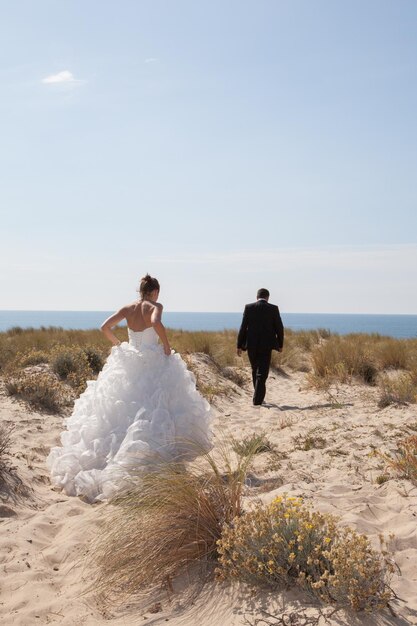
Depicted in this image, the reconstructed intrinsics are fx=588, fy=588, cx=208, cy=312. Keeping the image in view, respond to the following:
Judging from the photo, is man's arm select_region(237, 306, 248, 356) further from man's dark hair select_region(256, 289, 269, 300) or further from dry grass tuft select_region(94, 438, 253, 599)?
dry grass tuft select_region(94, 438, 253, 599)

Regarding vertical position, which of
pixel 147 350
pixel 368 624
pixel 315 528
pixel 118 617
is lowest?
pixel 118 617

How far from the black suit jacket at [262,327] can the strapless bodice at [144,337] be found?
3.92 metres

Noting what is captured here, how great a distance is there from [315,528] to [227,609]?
0.75 meters

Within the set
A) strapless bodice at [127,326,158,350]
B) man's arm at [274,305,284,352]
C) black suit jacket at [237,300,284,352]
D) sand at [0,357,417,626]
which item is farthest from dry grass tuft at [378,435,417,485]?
man's arm at [274,305,284,352]

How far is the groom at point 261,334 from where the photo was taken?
10.7 m

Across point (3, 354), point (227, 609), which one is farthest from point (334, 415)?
point (3, 354)

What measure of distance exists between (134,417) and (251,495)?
1.67 metres

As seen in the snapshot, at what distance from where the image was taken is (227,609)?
3629 mm

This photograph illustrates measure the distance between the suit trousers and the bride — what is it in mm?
3804

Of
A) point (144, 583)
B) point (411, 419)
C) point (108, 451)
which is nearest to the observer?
point (144, 583)

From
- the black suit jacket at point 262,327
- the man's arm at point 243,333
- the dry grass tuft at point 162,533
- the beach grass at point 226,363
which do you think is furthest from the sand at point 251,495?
the man's arm at point 243,333

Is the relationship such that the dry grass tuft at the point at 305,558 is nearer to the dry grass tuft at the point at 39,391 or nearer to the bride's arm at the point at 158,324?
the bride's arm at the point at 158,324

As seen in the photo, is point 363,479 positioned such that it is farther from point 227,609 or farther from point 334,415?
point 334,415

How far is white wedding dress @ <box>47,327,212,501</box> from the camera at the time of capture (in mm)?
5984
